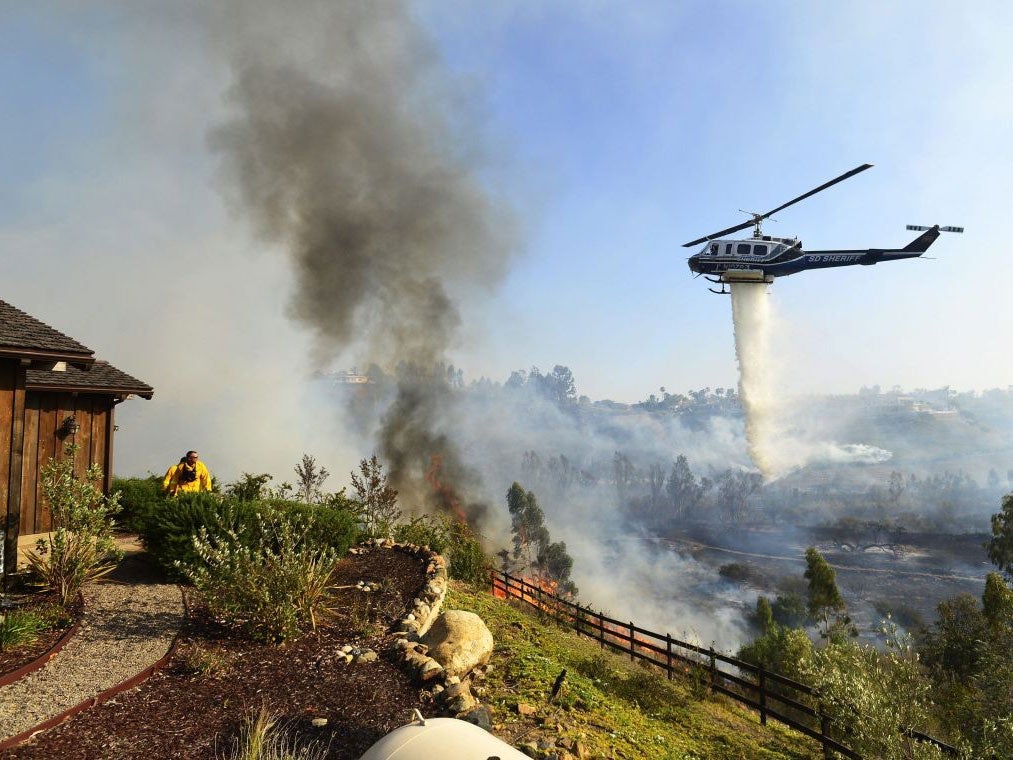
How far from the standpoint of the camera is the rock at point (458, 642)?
6703mm

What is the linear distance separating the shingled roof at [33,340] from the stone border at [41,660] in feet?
11.8

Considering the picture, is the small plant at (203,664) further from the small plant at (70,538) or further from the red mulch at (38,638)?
the small plant at (70,538)

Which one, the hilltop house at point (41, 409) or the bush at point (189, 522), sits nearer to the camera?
the hilltop house at point (41, 409)

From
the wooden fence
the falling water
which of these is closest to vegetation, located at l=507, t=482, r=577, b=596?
the falling water

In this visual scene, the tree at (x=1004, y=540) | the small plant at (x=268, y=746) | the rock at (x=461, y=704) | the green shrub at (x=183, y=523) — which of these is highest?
the green shrub at (x=183, y=523)

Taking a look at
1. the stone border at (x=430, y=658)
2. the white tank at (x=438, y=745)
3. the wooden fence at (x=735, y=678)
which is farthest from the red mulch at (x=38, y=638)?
the wooden fence at (x=735, y=678)

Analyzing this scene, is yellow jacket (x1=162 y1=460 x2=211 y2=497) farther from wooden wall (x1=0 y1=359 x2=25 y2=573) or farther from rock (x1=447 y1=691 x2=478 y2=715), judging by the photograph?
rock (x1=447 y1=691 x2=478 y2=715)

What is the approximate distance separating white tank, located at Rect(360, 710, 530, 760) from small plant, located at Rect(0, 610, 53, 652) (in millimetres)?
4793

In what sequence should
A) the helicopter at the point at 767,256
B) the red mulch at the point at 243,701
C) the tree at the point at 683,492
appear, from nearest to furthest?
Answer: the red mulch at the point at 243,701
the helicopter at the point at 767,256
the tree at the point at 683,492

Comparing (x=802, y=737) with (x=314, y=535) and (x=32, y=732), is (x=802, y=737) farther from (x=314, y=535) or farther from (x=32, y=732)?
(x=32, y=732)

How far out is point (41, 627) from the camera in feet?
20.7

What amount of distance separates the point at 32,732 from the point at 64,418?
378 inches

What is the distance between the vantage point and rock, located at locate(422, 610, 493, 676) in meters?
→ 6.70

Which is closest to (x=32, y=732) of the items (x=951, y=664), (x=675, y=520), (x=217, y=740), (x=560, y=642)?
(x=217, y=740)
